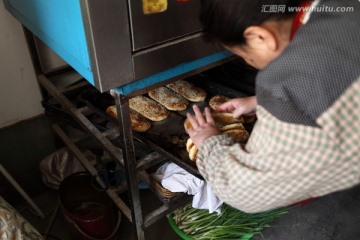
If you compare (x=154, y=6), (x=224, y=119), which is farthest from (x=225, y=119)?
(x=154, y=6)

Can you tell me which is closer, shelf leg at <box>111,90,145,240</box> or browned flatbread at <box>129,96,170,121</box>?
shelf leg at <box>111,90,145,240</box>

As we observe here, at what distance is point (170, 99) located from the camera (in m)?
1.38

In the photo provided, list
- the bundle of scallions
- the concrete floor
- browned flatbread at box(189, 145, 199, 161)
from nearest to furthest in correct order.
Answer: browned flatbread at box(189, 145, 199, 161) < the bundle of scallions < the concrete floor

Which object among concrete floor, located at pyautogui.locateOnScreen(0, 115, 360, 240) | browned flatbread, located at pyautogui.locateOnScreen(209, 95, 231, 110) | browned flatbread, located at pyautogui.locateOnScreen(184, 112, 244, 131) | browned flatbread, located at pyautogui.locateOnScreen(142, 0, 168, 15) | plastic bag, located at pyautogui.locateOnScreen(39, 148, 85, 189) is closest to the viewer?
browned flatbread, located at pyautogui.locateOnScreen(142, 0, 168, 15)

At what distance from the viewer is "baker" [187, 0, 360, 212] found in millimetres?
646

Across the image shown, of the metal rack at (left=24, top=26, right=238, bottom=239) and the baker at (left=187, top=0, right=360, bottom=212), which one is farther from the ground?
the baker at (left=187, top=0, right=360, bottom=212)

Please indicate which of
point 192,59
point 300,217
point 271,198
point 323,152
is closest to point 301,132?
point 323,152

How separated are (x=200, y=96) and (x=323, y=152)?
77 centimetres

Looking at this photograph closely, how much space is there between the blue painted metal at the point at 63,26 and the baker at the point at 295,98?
309 millimetres

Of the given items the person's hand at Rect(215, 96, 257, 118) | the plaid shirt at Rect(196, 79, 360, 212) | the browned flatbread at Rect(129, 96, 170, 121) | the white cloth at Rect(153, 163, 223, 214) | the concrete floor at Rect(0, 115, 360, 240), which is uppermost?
the plaid shirt at Rect(196, 79, 360, 212)

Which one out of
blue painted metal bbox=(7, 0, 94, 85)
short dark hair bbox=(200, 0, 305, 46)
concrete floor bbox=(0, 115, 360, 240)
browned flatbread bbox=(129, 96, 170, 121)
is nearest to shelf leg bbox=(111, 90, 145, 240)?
blue painted metal bbox=(7, 0, 94, 85)

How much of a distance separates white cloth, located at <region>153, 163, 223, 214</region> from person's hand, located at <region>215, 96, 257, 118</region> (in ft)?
0.95

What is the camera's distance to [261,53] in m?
0.79

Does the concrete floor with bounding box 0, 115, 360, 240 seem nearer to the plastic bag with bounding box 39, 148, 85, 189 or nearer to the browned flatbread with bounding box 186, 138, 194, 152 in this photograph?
the plastic bag with bounding box 39, 148, 85, 189
